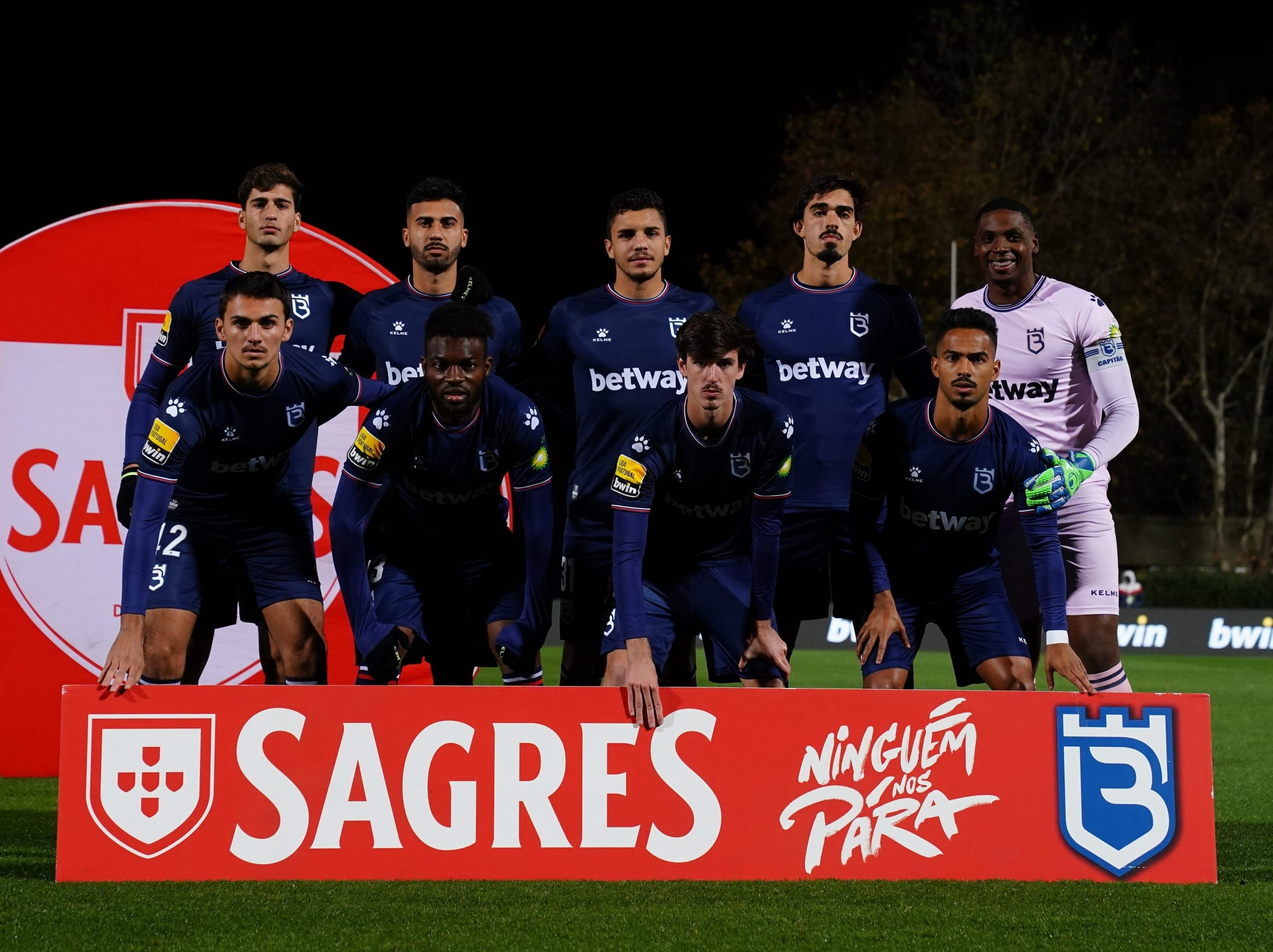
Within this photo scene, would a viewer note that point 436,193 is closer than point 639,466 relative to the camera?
No

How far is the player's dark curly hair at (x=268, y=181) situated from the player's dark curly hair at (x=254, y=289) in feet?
2.72

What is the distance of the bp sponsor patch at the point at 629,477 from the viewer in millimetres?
5203

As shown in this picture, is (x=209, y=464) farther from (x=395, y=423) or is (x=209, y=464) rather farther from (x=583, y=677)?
(x=583, y=677)

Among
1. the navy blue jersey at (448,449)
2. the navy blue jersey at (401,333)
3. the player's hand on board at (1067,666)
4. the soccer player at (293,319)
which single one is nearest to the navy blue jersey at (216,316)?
the soccer player at (293,319)

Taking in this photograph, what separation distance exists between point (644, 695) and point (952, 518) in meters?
1.70

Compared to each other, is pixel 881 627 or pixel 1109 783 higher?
pixel 881 627

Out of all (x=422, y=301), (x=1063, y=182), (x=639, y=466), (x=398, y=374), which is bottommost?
(x=639, y=466)

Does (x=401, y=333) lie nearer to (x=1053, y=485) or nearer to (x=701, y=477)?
(x=701, y=477)

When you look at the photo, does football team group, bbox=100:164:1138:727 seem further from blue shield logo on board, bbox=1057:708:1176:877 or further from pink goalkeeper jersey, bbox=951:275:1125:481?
blue shield logo on board, bbox=1057:708:1176:877

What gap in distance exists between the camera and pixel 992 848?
4.82 m

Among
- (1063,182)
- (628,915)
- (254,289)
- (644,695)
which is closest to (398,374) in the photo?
(254,289)

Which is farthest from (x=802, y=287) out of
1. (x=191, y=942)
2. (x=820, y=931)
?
(x=191, y=942)

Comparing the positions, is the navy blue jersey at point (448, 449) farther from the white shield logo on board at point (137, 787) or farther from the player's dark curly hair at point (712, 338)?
the white shield logo on board at point (137, 787)

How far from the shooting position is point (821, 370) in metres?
6.04
